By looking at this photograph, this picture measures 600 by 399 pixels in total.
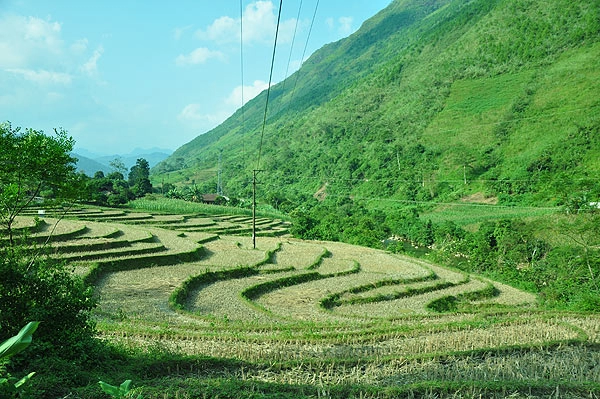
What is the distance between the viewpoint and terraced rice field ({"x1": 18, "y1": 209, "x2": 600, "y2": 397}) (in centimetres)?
876

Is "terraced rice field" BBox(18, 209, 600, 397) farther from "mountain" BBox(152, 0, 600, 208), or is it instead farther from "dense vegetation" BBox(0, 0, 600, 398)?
"mountain" BBox(152, 0, 600, 208)

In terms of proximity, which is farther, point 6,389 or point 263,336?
point 263,336

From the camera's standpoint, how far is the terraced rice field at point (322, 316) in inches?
345

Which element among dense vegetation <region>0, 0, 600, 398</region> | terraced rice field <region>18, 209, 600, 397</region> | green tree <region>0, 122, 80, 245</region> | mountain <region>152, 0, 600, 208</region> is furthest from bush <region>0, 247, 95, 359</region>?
mountain <region>152, 0, 600, 208</region>

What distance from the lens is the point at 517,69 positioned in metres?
88.6

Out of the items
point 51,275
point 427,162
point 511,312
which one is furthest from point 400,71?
point 51,275

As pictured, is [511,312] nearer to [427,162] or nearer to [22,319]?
[22,319]

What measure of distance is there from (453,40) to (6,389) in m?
125

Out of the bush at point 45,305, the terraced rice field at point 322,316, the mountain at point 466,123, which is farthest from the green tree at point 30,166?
the mountain at point 466,123

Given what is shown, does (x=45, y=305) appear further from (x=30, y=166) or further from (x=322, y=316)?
(x=322, y=316)

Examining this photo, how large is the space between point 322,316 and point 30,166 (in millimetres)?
10599

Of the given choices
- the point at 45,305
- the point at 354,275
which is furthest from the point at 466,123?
the point at 45,305

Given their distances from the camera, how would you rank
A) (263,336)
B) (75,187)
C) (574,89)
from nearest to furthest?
(263,336), (75,187), (574,89)

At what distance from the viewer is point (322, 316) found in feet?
52.2
